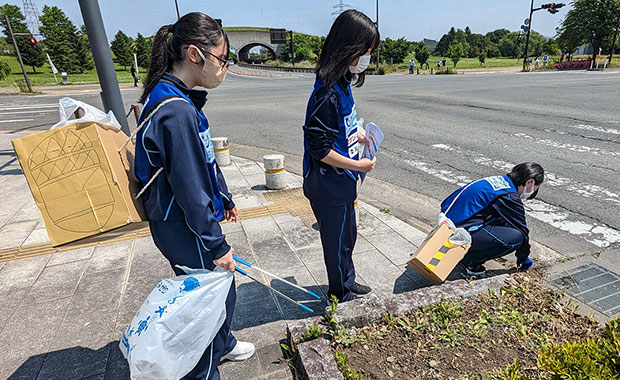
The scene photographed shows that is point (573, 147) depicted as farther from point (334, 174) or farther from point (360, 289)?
point (334, 174)

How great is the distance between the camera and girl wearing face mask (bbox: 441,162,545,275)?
3094 millimetres

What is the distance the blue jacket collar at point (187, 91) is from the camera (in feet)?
5.49

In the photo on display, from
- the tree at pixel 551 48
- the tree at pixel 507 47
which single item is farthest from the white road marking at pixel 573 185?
the tree at pixel 507 47

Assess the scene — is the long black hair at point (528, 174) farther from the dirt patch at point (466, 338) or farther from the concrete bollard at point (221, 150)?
the concrete bollard at point (221, 150)

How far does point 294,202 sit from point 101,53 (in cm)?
337

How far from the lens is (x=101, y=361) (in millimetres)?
2387

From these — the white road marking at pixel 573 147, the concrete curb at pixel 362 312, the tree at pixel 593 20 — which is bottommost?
the white road marking at pixel 573 147

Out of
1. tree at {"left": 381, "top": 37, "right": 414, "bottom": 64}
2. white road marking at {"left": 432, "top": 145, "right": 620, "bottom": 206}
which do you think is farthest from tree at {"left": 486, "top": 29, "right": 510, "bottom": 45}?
white road marking at {"left": 432, "top": 145, "right": 620, "bottom": 206}

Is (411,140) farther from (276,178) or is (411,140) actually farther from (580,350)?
(580,350)

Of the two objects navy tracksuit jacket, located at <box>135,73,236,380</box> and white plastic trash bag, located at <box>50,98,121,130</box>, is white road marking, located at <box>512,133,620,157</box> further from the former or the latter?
white plastic trash bag, located at <box>50,98,121,130</box>

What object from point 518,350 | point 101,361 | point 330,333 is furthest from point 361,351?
point 101,361

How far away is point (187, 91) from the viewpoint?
5.66 ft

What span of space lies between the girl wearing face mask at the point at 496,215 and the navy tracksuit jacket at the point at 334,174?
49.2 inches

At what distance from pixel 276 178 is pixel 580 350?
14.2 feet
